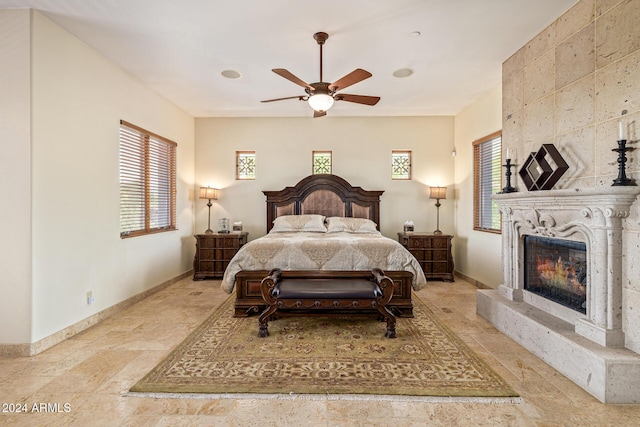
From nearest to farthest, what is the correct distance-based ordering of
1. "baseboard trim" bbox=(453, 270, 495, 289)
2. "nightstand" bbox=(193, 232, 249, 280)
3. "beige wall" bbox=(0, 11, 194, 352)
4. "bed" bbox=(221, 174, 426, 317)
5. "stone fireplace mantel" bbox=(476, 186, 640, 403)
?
"stone fireplace mantel" bbox=(476, 186, 640, 403), "beige wall" bbox=(0, 11, 194, 352), "bed" bbox=(221, 174, 426, 317), "baseboard trim" bbox=(453, 270, 495, 289), "nightstand" bbox=(193, 232, 249, 280)

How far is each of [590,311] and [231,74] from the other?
4.46 metres

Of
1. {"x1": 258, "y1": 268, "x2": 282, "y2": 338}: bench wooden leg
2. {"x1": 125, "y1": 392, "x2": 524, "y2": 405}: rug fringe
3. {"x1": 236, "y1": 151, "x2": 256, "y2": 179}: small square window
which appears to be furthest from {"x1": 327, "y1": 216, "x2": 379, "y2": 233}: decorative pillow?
{"x1": 125, "y1": 392, "x2": 524, "y2": 405}: rug fringe

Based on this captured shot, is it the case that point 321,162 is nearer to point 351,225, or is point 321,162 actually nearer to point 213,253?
point 351,225

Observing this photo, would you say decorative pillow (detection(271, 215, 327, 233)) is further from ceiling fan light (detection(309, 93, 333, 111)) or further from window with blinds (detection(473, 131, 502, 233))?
window with blinds (detection(473, 131, 502, 233))

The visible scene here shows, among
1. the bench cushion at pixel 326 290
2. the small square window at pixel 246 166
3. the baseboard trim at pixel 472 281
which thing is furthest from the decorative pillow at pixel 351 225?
the bench cushion at pixel 326 290

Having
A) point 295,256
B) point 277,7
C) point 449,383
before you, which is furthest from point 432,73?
point 449,383

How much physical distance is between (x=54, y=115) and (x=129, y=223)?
5.34 ft

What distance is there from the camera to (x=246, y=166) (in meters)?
5.99

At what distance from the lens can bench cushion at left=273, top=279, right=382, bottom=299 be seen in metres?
2.97

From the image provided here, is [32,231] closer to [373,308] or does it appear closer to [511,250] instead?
[373,308]

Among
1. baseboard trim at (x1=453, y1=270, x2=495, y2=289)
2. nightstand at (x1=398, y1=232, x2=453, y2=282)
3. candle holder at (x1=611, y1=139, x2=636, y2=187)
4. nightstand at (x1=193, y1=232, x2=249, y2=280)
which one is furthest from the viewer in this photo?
nightstand at (x1=193, y1=232, x2=249, y2=280)

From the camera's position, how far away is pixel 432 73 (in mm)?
4020

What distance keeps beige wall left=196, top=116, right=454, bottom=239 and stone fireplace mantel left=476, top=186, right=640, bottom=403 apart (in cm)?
286

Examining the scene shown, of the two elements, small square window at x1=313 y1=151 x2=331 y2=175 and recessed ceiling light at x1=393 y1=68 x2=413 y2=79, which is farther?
small square window at x1=313 y1=151 x2=331 y2=175
